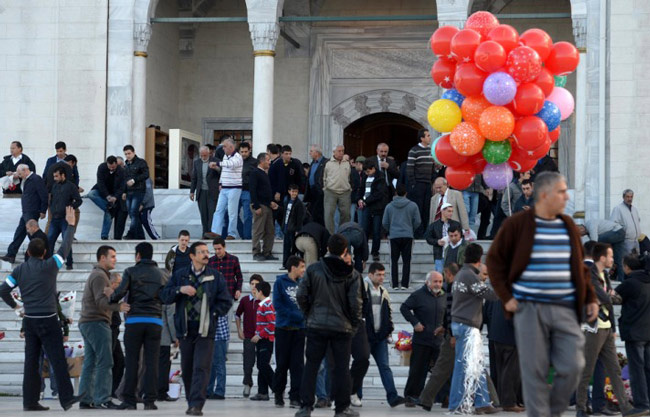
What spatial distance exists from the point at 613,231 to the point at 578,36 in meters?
4.03

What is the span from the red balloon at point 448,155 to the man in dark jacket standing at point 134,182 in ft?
25.1

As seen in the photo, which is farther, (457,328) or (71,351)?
(71,351)

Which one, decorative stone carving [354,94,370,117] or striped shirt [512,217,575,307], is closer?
striped shirt [512,217,575,307]

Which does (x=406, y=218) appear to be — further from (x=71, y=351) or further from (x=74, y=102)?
(x=74, y=102)

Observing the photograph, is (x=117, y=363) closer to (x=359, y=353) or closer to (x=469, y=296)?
(x=359, y=353)

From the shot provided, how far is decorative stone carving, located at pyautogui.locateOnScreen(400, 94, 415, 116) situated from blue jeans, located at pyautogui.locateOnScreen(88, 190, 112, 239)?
24.2ft

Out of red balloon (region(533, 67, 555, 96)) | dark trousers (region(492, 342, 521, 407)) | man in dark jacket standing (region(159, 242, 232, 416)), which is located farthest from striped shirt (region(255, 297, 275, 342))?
red balloon (region(533, 67, 555, 96))

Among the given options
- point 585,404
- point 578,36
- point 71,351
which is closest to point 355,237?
point 71,351

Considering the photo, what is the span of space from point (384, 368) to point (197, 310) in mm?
2509

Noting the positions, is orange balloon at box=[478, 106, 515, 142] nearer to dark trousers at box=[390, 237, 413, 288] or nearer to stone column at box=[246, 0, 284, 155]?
dark trousers at box=[390, 237, 413, 288]

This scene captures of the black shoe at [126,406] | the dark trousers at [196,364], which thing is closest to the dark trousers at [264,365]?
the black shoe at [126,406]

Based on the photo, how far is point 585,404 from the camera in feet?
38.7

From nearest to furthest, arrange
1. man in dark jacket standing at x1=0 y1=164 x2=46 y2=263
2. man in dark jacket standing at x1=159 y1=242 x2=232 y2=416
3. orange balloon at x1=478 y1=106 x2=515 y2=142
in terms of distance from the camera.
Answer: man in dark jacket standing at x1=159 y1=242 x2=232 y2=416 < orange balloon at x1=478 y1=106 x2=515 y2=142 < man in dark jacket standing at x1=0 y1=164 x2=46 y2=263

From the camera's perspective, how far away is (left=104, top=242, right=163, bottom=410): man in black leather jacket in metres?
12.2
